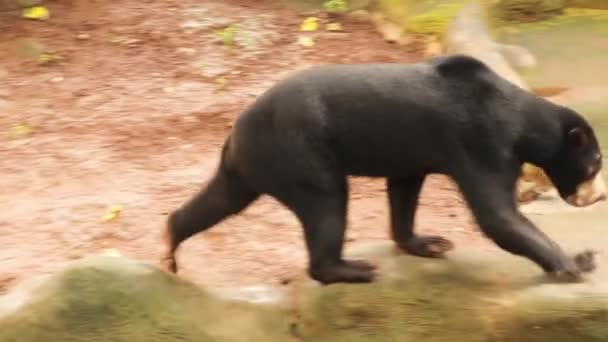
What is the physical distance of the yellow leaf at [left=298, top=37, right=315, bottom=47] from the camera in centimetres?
741

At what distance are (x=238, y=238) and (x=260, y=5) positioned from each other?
392 centimetres

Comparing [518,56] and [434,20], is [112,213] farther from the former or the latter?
[434,20]

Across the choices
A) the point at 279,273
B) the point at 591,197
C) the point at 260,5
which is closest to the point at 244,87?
the point at 260,5

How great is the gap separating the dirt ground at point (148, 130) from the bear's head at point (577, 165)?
0.79 meters

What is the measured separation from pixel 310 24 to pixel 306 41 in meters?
0.38

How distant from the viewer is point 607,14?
25.5 feet

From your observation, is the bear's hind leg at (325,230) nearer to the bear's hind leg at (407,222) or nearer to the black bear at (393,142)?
the black bear at (393,142)

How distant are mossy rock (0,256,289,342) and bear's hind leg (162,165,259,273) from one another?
0.38 m

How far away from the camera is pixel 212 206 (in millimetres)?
3869

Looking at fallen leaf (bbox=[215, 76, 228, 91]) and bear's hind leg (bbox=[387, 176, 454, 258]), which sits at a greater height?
bear's hind leg (bbox=[387, 176, 454, 258])

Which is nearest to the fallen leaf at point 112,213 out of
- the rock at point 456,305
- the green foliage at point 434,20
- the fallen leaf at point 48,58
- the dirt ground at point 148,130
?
the dirt ground at point 148,130

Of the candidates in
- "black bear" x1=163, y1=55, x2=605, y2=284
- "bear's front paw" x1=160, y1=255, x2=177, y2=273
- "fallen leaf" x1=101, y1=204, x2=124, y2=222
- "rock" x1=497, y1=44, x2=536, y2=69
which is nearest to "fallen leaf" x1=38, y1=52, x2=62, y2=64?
"fallen leaf" x1=101, y1=204, x2=124, y2=222

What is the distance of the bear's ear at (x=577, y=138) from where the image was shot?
372cm

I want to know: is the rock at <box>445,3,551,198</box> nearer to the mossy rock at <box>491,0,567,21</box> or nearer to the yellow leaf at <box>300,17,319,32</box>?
the mossy rock at <box>491,0,567,21</box>
